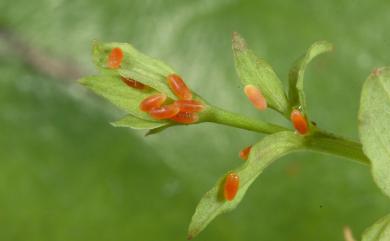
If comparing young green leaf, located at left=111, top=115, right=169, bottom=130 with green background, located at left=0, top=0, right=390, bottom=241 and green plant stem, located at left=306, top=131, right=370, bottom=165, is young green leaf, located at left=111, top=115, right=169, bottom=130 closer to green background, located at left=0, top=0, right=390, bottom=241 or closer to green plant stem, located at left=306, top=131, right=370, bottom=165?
green plant stem, located at left=306, top=131, right=370, bottom=165

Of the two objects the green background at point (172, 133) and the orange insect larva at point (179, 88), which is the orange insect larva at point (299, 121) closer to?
the orange insect larva at point (179, 88)

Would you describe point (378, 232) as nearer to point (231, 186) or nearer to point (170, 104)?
point (231, 186)

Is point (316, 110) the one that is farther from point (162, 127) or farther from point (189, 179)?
point (162, 127)

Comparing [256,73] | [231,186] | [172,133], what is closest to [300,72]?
[256,73]

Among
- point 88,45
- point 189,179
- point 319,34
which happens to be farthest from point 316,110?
point 88,45

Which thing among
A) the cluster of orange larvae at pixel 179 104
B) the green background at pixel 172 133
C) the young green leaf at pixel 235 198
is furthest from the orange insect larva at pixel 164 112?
the green background at pixel 172 133

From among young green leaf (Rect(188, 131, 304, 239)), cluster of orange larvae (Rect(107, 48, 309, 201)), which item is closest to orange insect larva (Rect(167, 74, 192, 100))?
cluster of orange larvae (Rect(107, 48, 309, 201))
